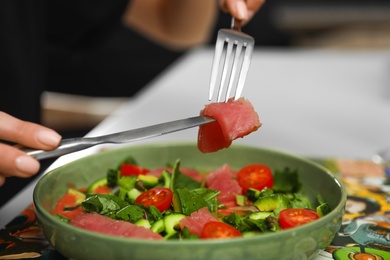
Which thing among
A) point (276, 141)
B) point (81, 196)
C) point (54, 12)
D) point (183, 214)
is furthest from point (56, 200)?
point (54, 12)

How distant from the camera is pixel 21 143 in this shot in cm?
77

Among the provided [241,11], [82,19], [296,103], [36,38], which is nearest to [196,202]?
[241,11]

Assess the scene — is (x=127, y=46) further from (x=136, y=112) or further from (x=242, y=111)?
(x=242, y=111)

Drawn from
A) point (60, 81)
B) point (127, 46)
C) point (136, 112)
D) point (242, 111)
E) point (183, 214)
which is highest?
point (242, 111)

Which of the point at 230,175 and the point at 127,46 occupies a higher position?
the point at 230,175

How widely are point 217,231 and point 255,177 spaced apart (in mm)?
246

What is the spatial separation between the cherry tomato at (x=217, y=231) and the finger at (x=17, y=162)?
229 mm

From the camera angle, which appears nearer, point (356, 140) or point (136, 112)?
point (356, 140)

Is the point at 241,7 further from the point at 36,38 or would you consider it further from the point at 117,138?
the point at 36,38

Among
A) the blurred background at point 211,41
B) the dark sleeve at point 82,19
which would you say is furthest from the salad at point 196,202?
the blurred background at point 211,41

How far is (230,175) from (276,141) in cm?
52

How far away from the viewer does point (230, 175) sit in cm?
98

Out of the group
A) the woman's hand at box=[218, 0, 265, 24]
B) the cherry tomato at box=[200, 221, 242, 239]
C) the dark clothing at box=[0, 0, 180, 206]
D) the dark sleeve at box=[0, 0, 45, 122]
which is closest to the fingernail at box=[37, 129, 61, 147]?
the cherry tomato at box=[200, 221, 242, 239]

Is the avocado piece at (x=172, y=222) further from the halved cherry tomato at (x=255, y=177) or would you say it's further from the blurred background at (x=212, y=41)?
the blurred background at (x=212, y=41)
